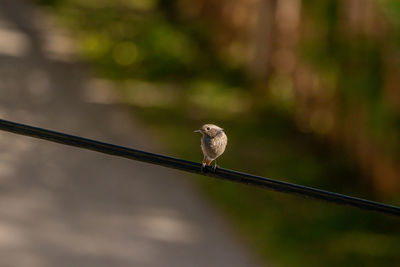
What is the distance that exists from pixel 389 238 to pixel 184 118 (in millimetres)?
4091

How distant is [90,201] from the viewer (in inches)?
334

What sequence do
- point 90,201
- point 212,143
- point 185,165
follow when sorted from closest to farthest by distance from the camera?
point 185,165 → point 212,143 → point 90,201

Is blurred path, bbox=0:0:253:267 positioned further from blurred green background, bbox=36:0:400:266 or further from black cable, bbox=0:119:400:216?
black cable, bbox=0:119:400:216

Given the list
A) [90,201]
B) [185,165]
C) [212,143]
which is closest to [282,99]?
[90,201]

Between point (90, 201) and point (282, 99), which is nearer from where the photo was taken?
point (90, 201)

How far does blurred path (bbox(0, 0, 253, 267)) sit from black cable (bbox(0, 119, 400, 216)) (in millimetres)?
4540

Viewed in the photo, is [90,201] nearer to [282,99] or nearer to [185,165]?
[282,99]

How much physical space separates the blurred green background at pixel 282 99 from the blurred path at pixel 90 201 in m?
0.40

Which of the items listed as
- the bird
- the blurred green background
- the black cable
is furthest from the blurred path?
the black cable

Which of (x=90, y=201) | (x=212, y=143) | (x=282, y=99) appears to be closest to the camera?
(x=212, y=143)

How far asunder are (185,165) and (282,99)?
9225 mm

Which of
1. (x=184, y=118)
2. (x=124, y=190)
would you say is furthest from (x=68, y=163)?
(x=184, y=118)

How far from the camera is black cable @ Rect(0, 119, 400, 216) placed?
2.80m

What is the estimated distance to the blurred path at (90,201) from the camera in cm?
750
